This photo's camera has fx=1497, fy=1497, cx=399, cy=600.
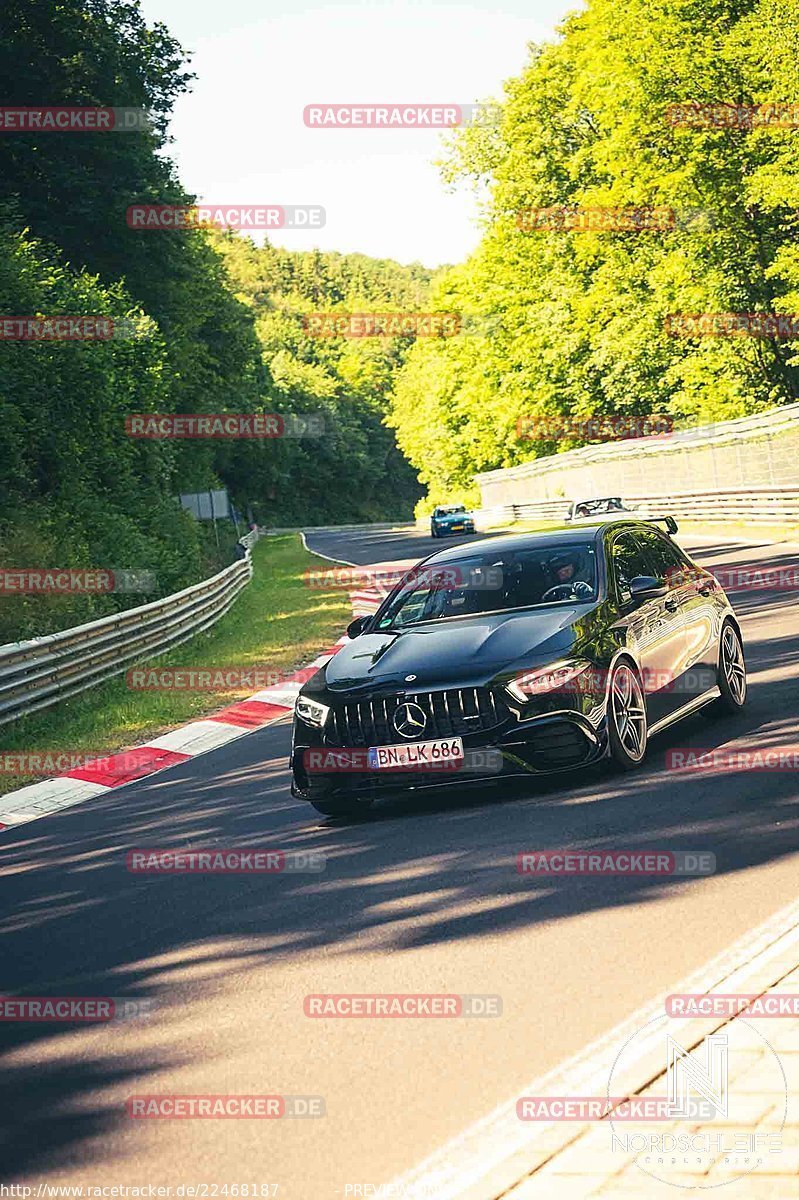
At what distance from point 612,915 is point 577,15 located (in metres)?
61.4

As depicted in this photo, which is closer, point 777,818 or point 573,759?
point 777,818

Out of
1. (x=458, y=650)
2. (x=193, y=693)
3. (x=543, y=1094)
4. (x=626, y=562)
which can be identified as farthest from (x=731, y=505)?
(x=543, y=1094)

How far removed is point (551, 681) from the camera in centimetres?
844

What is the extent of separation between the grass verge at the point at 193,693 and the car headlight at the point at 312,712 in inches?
186

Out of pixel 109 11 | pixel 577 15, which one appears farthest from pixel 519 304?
pixel 109 11

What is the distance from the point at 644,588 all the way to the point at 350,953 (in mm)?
4166

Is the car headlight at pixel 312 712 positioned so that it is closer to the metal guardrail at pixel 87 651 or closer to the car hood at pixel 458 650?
the car hood at pixel 458 650

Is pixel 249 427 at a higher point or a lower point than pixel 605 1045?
higher

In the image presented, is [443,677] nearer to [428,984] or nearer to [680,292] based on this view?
[428,984]

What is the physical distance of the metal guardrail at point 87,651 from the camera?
15430 millimetres

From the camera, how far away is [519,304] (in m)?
72.7

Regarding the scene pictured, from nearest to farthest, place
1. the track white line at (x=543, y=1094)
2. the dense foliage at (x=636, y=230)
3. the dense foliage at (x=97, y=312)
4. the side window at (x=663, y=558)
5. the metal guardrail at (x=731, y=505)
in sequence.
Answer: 1. the track white line at (x=543, y=1094)
2. the side window at (x=663, y=558)
3. the dense foliage at (x=97, y=312)
4. the metal guardrail at (x=731, y=505)
5. the dense foliage at (x=636, y=230)

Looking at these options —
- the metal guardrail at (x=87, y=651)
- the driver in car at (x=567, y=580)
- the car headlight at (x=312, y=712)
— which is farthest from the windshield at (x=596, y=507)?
the car headlight at (x=312, y=712)

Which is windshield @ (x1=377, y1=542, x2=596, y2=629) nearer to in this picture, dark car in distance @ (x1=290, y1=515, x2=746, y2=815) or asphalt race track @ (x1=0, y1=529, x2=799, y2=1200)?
dark car in distance @ (x1=290, y1=515, x2=746, y2=815)
